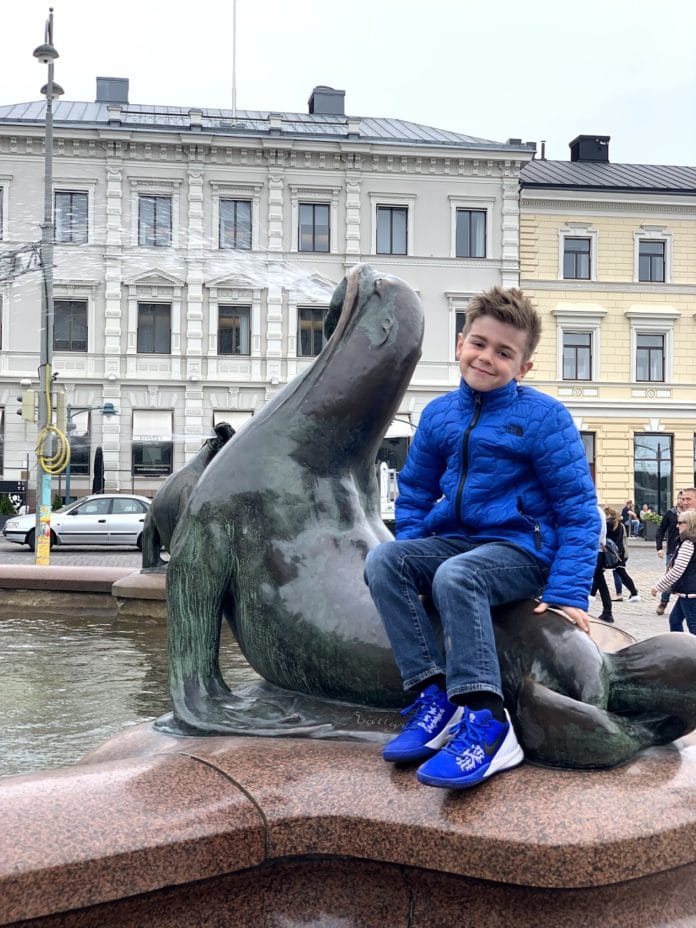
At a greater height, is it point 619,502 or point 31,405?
point 31,405

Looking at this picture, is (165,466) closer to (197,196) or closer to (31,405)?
(197,196)

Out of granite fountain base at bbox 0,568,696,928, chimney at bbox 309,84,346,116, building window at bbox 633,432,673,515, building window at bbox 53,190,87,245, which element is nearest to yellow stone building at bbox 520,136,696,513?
building window at bbox 633,432,673,515

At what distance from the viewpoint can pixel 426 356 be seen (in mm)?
33906

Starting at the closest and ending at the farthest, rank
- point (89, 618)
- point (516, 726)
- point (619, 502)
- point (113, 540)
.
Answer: point (516, 726), point (89, 618), point (113, 540), point (619, 502)

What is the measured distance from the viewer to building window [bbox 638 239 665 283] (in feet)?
119

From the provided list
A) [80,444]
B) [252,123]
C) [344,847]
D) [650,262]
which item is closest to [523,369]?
[344,847]

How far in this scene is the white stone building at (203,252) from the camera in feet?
106

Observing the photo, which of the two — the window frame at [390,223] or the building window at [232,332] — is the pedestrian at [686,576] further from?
the window frame at [390,223]

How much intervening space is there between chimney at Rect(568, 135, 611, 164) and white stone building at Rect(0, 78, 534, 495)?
6.70m

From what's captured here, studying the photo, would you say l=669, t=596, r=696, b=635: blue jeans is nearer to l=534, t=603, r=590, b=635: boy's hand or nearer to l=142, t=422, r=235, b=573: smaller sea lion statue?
l=142, t=422, r=235, b=573: smaller sea lion statue

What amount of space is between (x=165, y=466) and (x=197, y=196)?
9006 mm

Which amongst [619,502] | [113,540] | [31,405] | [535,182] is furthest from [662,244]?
[31,405]

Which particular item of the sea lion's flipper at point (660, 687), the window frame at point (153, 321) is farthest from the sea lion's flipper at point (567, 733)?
the window frame at point (153, 321)

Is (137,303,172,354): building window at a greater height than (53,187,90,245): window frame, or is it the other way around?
(53,187,90,245): window frame
